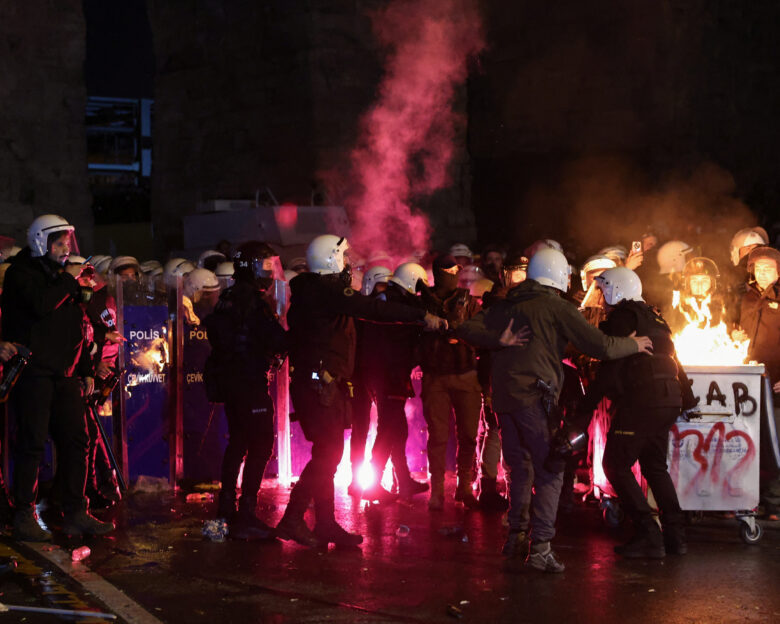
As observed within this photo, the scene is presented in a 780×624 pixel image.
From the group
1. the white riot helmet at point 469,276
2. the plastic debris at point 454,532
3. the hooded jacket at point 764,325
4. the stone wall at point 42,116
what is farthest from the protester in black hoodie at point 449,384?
the stone wall at point 42,116

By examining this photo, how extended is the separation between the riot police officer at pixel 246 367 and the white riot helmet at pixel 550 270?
1.85 m

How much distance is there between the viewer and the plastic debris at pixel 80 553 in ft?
24.9

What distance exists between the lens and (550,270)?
766 centimetres

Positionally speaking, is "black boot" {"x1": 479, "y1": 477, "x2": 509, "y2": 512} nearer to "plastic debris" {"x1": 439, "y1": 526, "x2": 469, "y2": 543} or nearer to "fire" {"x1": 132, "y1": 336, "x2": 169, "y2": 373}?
"plastic debris" {"x1": 439, "y1": 526, "x2": 469, "y2": 543}

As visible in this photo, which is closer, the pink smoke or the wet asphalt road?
the wet asphalt road

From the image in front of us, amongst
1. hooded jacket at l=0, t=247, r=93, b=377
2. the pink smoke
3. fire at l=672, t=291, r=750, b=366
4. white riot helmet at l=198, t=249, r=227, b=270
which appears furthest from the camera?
the pink smoke

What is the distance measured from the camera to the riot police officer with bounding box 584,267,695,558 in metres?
7.77

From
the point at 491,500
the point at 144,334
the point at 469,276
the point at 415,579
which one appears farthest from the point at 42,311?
the point at 469,276

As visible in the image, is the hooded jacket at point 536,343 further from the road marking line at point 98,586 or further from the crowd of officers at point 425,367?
the road marking line at point 98,586

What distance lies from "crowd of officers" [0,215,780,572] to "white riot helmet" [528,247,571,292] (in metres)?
0.01

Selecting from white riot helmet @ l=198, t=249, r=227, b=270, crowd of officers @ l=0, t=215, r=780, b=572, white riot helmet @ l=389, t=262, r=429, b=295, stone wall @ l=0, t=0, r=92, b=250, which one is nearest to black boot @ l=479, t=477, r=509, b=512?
crowd of officers @ l=0, t=215, r=780, b=572

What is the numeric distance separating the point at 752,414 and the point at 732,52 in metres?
15.1

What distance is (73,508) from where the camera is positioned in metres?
8.30

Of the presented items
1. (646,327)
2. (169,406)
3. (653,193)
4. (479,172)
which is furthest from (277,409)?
(479,172)
